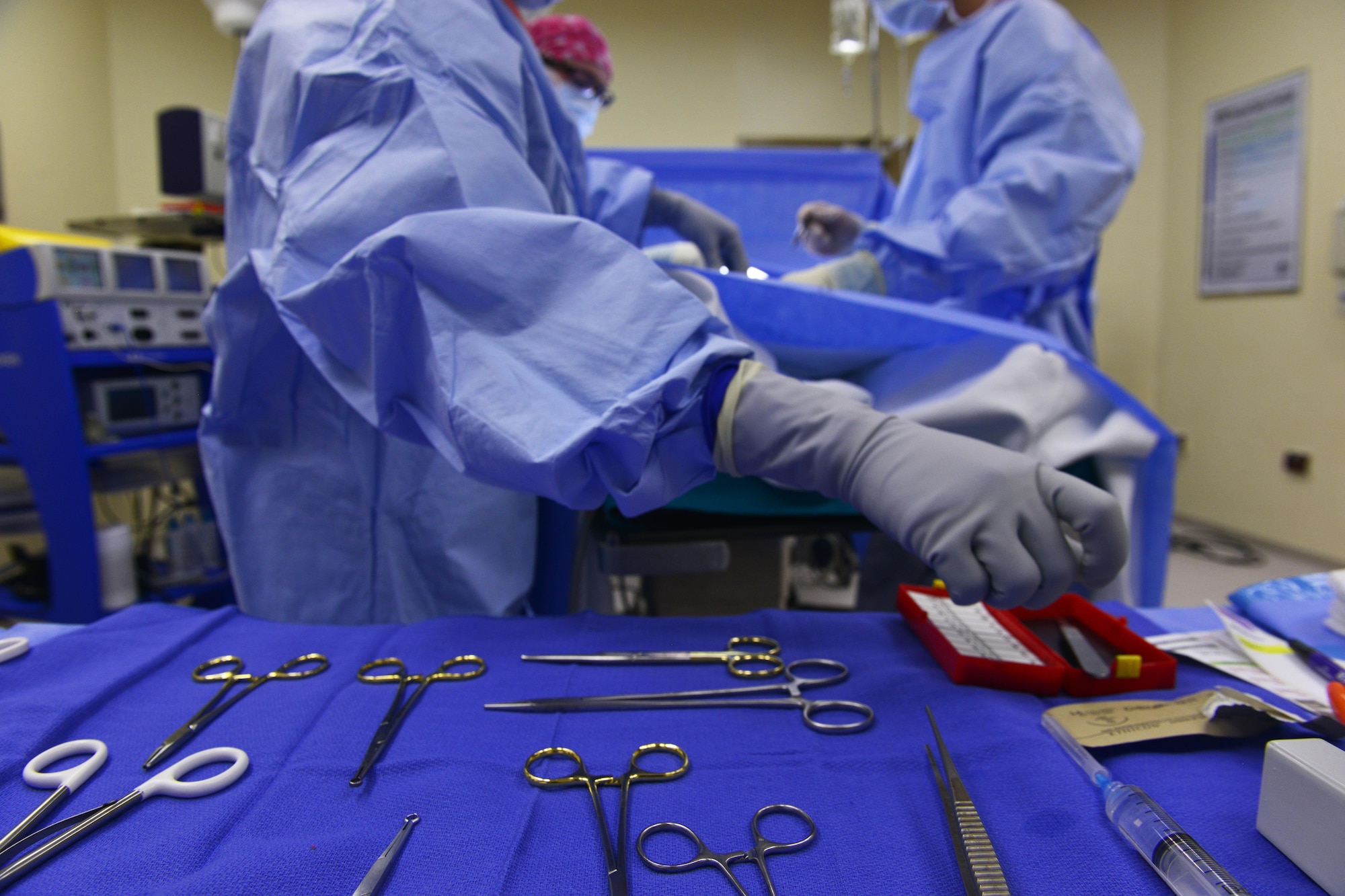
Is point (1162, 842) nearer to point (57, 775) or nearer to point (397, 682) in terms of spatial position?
point (397, 682)

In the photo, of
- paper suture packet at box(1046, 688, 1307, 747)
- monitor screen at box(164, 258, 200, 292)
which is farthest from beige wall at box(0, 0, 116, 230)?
paper suture packet at box(1046, 688, 1307, 747)

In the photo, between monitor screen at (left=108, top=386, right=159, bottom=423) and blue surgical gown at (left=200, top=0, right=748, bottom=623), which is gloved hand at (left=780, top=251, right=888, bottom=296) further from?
monitor screen at (left=108, top=386, right=159, bottom=423)

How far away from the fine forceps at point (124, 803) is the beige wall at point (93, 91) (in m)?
2.62

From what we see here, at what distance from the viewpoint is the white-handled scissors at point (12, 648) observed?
0.59 meters

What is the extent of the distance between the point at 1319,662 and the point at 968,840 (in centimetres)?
42

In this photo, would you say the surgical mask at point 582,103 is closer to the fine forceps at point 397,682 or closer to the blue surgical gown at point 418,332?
the blue surgical gown at point 418,332

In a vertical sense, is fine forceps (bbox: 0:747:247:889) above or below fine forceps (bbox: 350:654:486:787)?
below

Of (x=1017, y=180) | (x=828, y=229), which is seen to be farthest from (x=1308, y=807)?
(x=828, y=229)

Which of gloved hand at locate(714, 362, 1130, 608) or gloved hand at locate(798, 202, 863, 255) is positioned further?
gloved hand at locate(798, 202, 863, 255)

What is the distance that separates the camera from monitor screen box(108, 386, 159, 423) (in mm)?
1585

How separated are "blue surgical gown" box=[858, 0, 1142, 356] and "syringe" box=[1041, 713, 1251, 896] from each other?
3.32 feet

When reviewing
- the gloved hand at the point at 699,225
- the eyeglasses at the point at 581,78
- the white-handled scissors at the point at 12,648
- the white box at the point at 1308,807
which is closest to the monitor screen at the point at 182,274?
the eyeglasses at the point at 581,78

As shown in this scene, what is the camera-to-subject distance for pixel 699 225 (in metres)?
1.49

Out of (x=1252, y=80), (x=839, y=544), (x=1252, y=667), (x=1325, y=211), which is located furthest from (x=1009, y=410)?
(x=1252, y=80)
